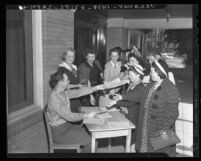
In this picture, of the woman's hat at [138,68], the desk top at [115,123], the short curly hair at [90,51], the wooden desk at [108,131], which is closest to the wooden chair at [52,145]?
the wooden desk at [108,131]

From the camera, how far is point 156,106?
11.3ft

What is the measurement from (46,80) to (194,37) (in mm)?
1570

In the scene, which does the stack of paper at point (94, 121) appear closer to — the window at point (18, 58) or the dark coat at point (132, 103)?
the dark coat at point (132, 103)

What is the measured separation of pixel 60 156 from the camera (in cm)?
357

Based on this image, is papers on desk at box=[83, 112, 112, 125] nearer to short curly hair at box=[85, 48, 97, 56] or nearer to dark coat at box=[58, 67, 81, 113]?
dark coat at box=[58, 67, 81, 113]

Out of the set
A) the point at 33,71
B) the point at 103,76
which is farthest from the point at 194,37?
the point at 33,71

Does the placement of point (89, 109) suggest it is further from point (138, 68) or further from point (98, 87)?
point (138, 68)

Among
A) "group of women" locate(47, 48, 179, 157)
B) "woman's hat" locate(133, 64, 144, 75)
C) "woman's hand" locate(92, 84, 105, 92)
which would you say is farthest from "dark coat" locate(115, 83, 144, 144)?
"woman's hand" locate(92, 84, 105, 92)

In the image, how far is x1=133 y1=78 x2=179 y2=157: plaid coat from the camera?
3.39 metres

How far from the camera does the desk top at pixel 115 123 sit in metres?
3.28

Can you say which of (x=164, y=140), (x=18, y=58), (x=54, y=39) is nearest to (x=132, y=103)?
(x=164, y=140)

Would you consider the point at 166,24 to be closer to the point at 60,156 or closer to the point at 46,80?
the point at 46,80

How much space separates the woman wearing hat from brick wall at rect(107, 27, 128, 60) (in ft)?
1.28

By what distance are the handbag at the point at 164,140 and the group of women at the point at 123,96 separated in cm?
5
